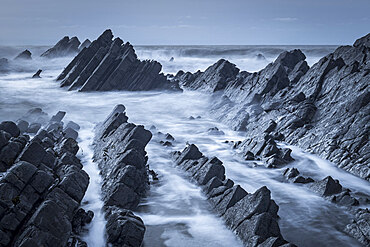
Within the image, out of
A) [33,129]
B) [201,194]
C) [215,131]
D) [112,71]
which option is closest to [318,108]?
[215,131]

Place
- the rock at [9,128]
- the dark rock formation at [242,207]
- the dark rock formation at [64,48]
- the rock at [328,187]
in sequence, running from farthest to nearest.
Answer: the dark rock formation at [64,48] → the rock at [9,128] → the rock at [328,187] → the dark rock formation at [242,207]

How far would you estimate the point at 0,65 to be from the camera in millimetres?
53094

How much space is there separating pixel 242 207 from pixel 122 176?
4348 millimetres

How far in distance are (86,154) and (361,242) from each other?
12.8 metres

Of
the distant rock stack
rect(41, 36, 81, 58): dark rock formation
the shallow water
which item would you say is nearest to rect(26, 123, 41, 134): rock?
the shallow water

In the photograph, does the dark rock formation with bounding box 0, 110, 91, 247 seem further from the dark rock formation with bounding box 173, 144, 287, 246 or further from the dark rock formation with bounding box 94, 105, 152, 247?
the dark rock formation with bounding box 173, 144, 287, 246

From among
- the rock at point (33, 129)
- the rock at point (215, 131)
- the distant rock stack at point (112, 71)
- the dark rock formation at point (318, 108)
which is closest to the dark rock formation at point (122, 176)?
the rock at point (33, 129)

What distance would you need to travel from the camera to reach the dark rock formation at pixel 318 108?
1638cm

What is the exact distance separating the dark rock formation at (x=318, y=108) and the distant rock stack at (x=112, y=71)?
14.2 metres

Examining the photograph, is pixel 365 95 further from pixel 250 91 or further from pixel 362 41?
pixel 250 91

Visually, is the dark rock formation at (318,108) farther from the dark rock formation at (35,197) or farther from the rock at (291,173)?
the dark rock formation at (35,197)

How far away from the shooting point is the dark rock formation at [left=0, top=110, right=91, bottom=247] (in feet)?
26.0

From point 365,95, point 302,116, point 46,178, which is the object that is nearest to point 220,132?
point 302,116

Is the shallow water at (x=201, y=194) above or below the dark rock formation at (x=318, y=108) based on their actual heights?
below
